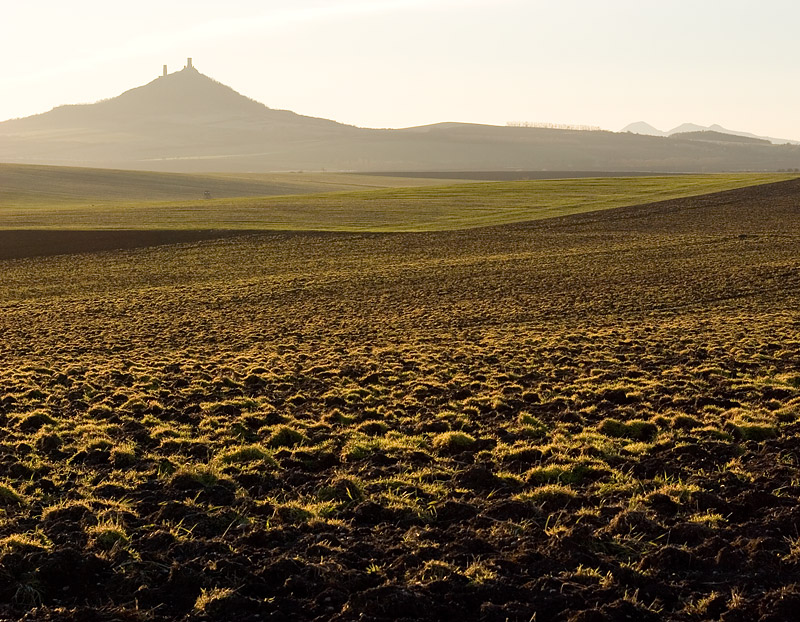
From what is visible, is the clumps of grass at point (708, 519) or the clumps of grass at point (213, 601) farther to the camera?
the clumps of grass at point (708, 519)

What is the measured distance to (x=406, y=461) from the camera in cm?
1167

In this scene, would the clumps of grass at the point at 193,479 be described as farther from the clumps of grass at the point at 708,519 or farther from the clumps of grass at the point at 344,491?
the clumps of grass at the point at 708,519

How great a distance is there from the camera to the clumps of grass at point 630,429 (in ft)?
41.5

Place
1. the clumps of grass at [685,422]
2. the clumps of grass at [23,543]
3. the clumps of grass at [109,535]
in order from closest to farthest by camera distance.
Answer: the clumps of grass at [23,543] < the clumps of grass at [109,535] < the clumps of grass at [685,422]

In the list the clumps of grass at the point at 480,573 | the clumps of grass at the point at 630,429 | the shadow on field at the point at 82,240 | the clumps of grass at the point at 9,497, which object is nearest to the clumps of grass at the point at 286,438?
the clumps of grass at the point at 9,497

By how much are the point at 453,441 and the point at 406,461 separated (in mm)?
1084

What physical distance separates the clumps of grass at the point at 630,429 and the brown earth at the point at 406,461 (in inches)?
2.2

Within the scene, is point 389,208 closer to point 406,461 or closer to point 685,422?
point 685,422

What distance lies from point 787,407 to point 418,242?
3654 centimetres

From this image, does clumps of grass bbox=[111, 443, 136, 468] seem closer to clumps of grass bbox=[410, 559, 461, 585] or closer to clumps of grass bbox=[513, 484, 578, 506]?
clumps of grass bbox=[410, 559, 461, 585]

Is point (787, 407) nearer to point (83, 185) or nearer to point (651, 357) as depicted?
point (651, 357)

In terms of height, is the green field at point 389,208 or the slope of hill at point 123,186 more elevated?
the slope of hill at point 123,186

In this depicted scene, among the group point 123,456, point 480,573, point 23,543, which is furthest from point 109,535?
point 480,573

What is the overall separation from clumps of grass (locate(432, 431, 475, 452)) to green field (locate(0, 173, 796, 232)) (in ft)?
143
